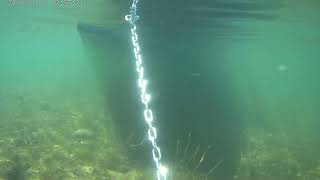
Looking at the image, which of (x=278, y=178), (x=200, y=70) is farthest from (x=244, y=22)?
(x=278, y=178)

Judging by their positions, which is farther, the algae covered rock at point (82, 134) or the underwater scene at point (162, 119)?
the algae covered rock at point (82, 134)

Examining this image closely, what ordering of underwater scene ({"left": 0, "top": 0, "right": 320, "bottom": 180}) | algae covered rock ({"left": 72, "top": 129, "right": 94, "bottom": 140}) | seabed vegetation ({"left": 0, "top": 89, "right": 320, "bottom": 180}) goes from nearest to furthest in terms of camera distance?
seabed vegetation ({"left": 0, "top": 89, "right": 320, "bottom": 180})
underwater scene ({"left": 0, "top": 0, "right": 320, "bottom": 180})
algae covered rock ({"left": 72, "top": 129, "right": 94, "bottom": 140})

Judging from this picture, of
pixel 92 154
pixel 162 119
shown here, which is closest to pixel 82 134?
pixel 92 154

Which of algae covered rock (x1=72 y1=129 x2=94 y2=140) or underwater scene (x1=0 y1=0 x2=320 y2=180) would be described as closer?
underwater scene (x1=0 y1=0 x2=320 y2=180)

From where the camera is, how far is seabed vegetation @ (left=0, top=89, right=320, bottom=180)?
1071 cm

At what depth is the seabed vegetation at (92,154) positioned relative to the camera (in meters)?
10.7

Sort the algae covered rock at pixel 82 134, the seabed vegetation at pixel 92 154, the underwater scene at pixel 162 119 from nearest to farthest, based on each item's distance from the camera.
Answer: the seabed vegetation at pixel 92 154 → the underwater scene at pixel 162 119 → the algae covered rock at pixel 82 134

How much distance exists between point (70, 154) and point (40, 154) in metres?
0.95

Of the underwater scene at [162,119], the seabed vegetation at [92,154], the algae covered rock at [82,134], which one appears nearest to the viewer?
the seabed vegetation at [92,154]

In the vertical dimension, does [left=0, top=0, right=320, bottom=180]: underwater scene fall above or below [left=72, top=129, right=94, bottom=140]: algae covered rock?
above

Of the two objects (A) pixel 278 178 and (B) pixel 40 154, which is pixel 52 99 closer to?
(B) pixel 40 154

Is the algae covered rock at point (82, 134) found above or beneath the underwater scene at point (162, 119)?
beneath

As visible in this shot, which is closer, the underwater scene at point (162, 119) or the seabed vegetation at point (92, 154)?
the seabed vegetation at point (92, 154)

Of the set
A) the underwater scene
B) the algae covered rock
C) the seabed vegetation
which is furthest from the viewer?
the algae covered rock
